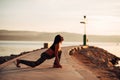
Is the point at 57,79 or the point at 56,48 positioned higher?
the point at 56,48

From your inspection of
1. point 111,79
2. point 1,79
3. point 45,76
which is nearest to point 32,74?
point 45,76

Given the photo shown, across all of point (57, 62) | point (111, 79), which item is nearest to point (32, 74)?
point (57, 62)

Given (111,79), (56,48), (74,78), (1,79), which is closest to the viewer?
(1,79)

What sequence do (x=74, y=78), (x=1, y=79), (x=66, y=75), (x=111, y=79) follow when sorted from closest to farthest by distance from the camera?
(x=1, y=79), (x=74, y=78), (x=66, y=75), (x=111, y=79)

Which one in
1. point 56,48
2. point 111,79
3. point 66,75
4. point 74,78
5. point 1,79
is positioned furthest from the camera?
point 111,79

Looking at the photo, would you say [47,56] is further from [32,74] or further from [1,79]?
[1,79]

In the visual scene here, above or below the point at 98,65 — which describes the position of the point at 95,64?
above

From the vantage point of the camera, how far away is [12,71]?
11930 millimetres

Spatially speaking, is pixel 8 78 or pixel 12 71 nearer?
pixel 8 78

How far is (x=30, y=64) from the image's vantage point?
12.9 meters

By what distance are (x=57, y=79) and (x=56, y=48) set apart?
2770 mm

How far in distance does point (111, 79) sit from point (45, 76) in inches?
181

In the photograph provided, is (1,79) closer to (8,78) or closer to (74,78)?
(8,78)

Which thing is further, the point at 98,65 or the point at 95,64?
the point at 98,65
